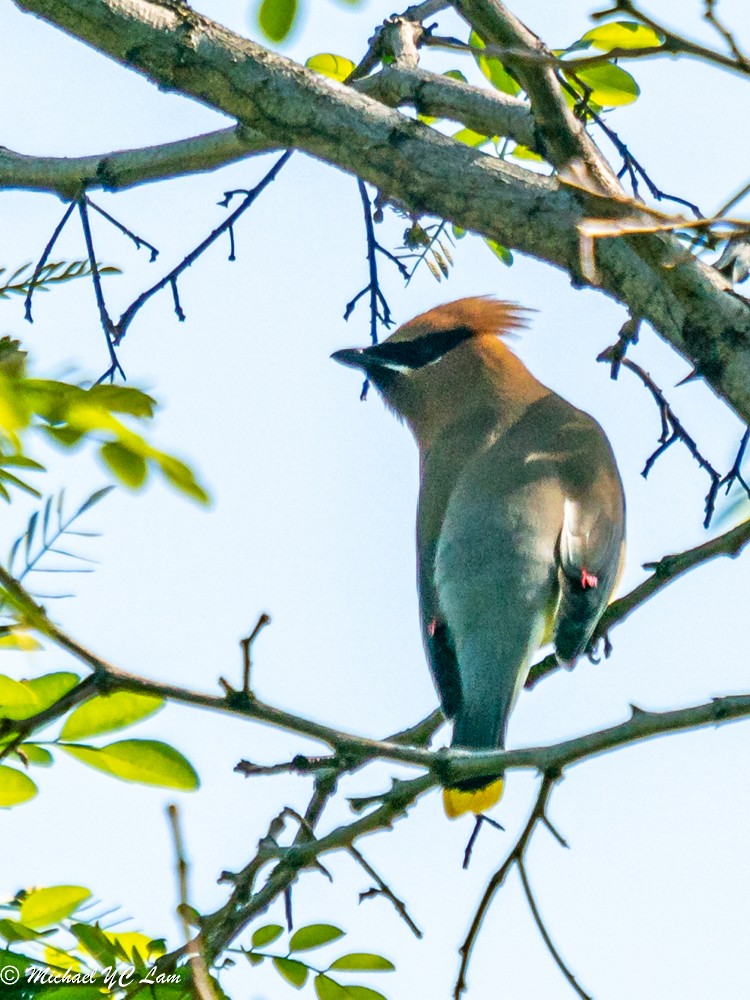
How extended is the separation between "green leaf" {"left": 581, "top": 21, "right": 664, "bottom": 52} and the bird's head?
5.58 feet

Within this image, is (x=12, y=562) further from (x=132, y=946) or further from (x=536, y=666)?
(x=536, y=666)

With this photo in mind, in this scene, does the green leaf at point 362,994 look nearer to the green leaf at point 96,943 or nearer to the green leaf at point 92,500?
the green leaf at point 96,943

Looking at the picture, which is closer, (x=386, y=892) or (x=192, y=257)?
(x=386, y=892)

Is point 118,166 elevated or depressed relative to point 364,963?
elevated

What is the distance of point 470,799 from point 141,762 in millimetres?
1513

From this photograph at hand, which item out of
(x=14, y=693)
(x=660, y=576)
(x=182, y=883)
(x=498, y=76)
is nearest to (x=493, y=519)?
(x=660, y=576)

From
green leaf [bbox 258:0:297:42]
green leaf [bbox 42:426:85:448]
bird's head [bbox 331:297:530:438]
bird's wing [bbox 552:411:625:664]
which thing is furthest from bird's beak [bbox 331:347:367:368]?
green leaf [bbox 42:426:85:448]

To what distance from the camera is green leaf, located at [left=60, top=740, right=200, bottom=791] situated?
6.30 feet

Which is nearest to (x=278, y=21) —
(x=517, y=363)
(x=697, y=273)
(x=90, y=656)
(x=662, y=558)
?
(x=697, y=273)

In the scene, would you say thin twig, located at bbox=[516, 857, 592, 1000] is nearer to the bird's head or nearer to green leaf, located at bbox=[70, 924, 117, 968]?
green leaf, located at bbox=[70, 924, 117, 968]

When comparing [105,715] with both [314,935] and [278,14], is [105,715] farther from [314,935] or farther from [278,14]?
[278,14]

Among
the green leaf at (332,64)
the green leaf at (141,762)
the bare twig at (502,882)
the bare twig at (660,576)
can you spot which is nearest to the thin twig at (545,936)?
the bare twig at (502,882)

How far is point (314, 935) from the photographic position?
83.5 inches

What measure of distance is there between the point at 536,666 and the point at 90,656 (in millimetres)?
2431
